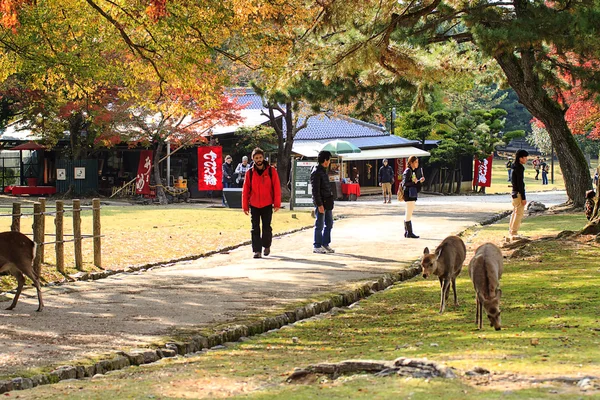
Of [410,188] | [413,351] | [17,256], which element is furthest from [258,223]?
[413,351]

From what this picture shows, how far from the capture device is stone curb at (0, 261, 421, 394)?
6.95 meters

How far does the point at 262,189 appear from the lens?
1580cm

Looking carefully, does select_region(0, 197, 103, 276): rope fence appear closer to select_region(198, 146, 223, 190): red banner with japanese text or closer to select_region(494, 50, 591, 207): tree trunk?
select_region(494, 50, 591, 207): tree trunk

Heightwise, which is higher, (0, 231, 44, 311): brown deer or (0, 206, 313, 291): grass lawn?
(0, 231, 44, 311): brown deer

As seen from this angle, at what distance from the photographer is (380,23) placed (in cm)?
1959

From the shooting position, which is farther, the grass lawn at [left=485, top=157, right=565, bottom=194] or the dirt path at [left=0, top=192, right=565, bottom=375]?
the grass lawn at [left=485, top=157, right=565, bottom=194]

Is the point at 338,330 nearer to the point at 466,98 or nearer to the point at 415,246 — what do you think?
the point at 415,246

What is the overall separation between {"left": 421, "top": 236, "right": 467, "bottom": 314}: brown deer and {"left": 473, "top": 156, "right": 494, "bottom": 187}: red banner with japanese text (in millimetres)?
41324

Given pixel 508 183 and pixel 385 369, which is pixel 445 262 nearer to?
pixel 385 369

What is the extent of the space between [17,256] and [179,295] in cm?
218

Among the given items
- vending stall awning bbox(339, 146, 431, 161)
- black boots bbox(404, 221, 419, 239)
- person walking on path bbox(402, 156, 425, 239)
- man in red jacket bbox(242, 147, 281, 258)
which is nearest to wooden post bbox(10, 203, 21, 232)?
man in red jacket bbox(242, 147, 281, 258)

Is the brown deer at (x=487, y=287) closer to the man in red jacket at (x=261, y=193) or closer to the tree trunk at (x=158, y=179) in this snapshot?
the man in red jacket at (x=261, y=193)

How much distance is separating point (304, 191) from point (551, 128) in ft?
29.2

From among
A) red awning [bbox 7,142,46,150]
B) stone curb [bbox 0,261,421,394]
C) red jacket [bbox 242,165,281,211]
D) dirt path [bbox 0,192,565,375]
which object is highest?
red awning [bbox 7,142,46,150]
